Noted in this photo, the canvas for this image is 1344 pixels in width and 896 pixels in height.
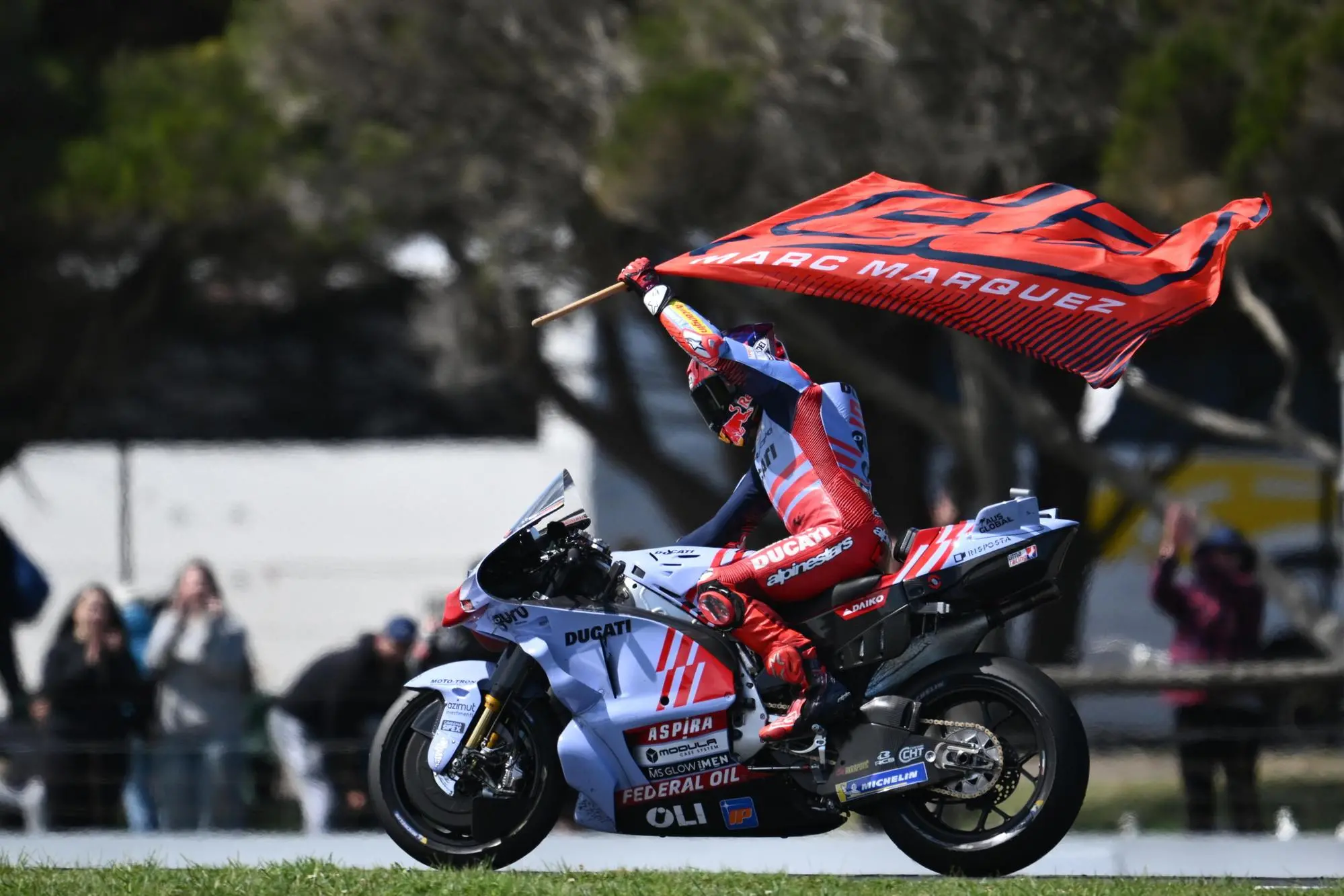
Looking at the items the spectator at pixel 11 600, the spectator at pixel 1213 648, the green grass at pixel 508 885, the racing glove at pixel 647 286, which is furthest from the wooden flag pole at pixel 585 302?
the spectator at pixel 11 600

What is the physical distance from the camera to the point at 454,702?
21.6 ft

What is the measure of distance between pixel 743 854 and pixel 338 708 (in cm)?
370

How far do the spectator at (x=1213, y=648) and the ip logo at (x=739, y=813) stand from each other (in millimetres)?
4309

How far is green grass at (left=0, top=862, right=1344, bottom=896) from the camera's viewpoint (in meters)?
5.78

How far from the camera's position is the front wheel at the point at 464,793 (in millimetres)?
6555

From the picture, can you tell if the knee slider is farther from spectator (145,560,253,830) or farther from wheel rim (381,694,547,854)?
spectator (145,560,253,830)

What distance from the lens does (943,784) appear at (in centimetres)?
625

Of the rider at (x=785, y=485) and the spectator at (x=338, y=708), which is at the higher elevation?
the rider at (x=785, y=485)

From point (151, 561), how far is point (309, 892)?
1461cm

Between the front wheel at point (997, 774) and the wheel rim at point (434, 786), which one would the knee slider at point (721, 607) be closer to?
the front wheel at point (997, 774)

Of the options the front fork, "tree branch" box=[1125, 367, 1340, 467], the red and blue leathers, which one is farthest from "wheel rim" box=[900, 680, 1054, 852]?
"tree branch" box=[1125, 367, 1340, 467]

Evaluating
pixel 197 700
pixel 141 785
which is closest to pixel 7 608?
pixel 197 700

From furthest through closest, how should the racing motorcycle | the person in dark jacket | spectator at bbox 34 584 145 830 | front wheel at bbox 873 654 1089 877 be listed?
the person in dark jacket
spectator at bbox 34 584 145 830
the racing motorcycle
front wheel at bbox 873 654 1089 877

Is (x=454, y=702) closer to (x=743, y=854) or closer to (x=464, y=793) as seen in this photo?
(x=464, y=793)
